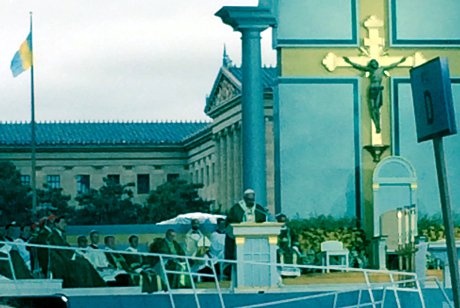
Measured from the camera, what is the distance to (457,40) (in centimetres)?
3162

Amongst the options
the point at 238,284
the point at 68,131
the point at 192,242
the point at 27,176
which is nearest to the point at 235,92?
the point at 27,176

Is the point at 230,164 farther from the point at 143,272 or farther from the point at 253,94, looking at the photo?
the point at 143,272

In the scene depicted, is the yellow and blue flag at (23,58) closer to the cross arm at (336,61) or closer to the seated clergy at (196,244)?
the cross arm at (336,61)

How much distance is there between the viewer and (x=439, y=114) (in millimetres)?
9516

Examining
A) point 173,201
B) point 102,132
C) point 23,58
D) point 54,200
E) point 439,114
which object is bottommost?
point 439,114

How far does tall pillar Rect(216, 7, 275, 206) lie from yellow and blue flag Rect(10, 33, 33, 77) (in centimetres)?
1127

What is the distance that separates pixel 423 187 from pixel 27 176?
4386 centimetres

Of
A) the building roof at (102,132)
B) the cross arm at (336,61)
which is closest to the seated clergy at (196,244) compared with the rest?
the cross arm at (336,61)

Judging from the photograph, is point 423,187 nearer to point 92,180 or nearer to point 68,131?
point 92,180

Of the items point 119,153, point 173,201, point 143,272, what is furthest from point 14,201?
point 143,272

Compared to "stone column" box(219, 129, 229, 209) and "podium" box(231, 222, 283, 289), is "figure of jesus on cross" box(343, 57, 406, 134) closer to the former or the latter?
"podium" box(231, 222, 283, 289)

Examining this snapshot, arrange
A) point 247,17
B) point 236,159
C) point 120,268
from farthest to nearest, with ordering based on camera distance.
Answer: point 236,159, point 247,17, point 120,268

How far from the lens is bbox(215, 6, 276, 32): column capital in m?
28.4

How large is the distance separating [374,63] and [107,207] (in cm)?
3960
